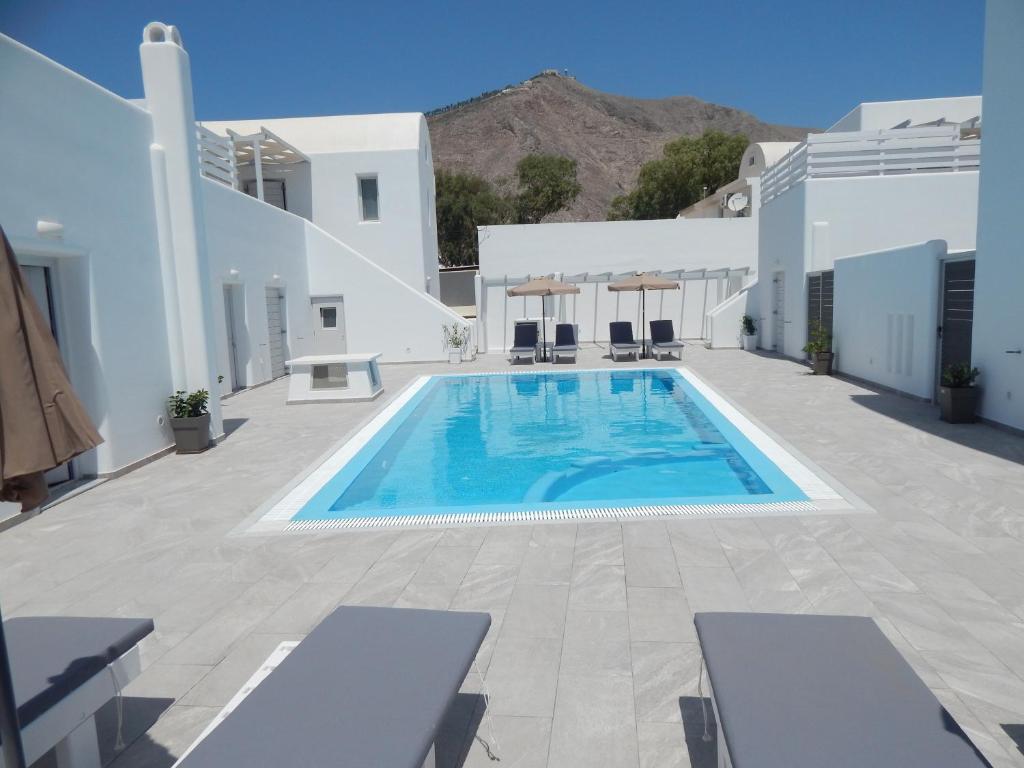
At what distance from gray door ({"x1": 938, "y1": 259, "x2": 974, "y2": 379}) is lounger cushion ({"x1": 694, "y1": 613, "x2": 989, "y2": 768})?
24.5 feet

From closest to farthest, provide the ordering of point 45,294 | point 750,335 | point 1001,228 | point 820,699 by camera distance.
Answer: point 820,699
point 45,294
point 1001,228
point 750,335

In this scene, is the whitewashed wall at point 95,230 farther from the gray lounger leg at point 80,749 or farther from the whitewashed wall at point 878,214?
the whitewashed wall at point 878,214

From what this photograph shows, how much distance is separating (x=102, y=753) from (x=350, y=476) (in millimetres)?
4683

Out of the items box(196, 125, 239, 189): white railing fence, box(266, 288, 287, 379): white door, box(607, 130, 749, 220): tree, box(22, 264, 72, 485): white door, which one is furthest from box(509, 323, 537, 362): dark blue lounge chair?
box(607, 130, 749, 220): tree

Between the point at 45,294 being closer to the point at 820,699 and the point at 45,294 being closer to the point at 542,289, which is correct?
the point at 820,699

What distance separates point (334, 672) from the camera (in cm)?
269

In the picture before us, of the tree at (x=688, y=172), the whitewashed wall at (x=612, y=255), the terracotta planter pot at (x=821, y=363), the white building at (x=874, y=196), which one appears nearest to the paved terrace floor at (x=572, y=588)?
the terracotta planter pot at (x=821, y=363)

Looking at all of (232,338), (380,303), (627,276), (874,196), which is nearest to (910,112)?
(874,196)

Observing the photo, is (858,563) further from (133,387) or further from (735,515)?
(133,387)

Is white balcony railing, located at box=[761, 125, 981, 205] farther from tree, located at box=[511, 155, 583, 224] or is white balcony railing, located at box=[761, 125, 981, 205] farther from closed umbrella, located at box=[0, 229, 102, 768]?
tree, located at box=[511, 155, 583, 224]

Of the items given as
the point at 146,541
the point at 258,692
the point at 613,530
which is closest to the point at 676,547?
the point at 613,530

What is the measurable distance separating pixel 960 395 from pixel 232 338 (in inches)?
486

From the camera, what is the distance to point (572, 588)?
171 inches

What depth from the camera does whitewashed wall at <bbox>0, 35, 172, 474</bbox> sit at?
6469 millimetres
